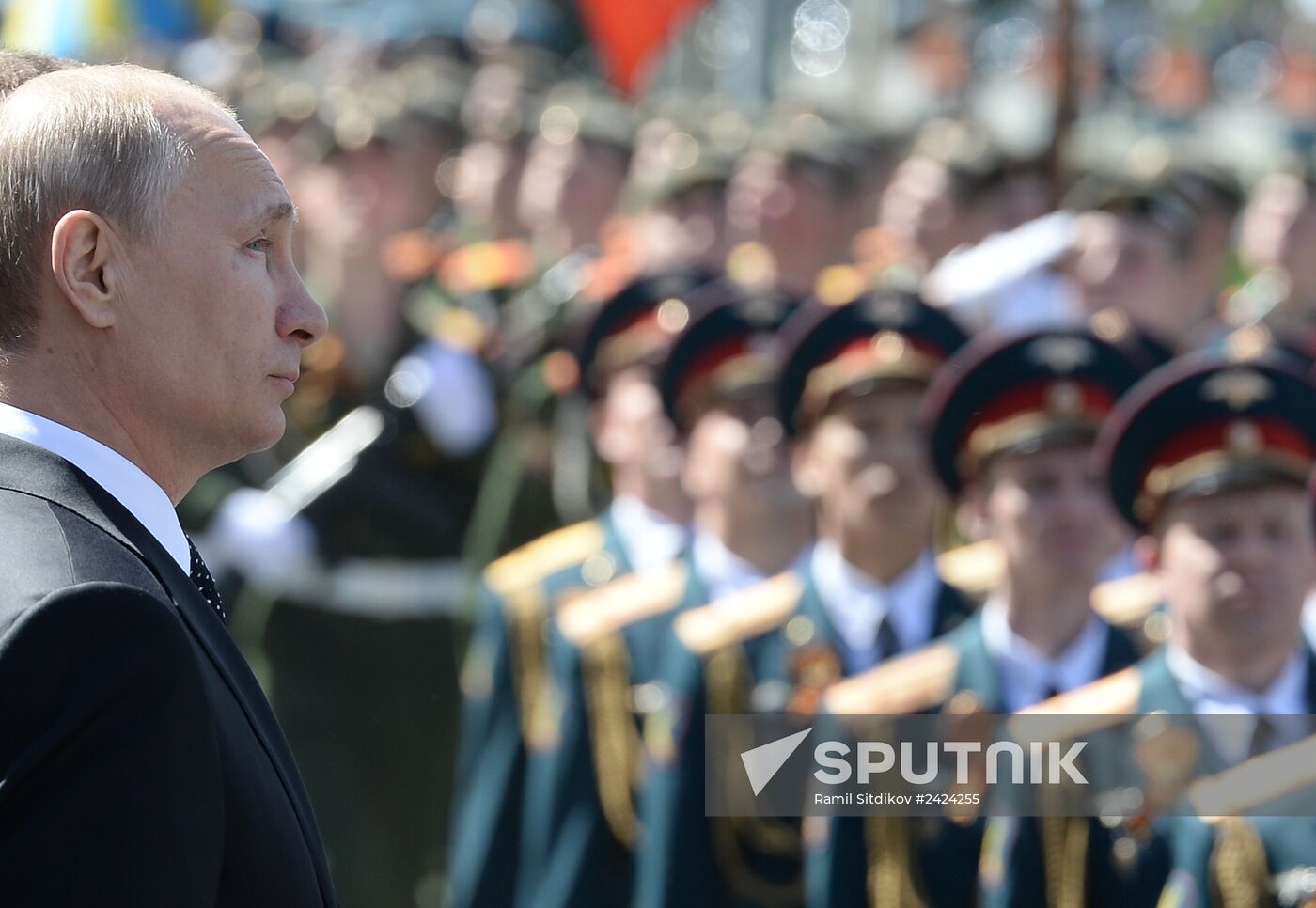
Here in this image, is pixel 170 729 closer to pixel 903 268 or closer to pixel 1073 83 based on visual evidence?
pixel 903 268

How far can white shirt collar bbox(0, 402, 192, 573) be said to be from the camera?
1739mm

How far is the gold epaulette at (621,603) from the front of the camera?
4754mm

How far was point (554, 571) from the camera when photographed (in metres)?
5.21

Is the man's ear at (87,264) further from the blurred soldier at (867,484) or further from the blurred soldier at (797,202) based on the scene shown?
the blurred soldier at (797,202)

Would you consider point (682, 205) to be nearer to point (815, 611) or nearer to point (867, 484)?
point (867, 484)

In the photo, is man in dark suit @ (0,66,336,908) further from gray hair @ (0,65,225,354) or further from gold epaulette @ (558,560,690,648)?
gold epaulette @ (558,560,690,648)

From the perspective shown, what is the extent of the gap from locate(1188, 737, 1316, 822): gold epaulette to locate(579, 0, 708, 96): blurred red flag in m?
5.64

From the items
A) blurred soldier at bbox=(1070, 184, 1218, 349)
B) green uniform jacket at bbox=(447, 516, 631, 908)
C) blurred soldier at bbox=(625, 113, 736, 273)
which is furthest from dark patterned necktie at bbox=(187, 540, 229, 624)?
blurred soldier at bbox=(625, 113, 736, 273)

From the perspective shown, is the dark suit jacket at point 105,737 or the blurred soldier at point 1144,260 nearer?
the dark suit jacket at point 105,737

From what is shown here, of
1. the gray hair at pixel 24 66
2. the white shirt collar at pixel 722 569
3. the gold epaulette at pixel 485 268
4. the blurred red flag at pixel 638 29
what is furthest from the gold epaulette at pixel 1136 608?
the blurred red flag at pixel 638 29

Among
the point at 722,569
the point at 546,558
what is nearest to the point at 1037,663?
the point at 722,569

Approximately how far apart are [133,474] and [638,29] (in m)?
6.75

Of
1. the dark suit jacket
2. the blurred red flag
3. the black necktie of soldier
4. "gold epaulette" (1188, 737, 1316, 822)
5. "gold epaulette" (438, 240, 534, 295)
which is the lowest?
the dark suit jacket

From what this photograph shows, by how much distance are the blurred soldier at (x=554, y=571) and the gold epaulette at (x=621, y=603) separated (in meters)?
0.10
